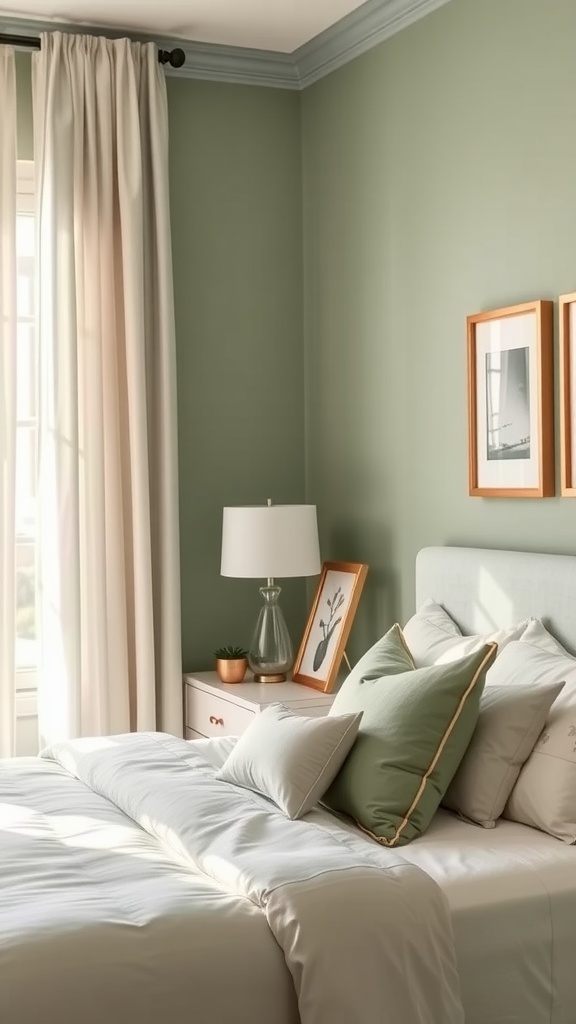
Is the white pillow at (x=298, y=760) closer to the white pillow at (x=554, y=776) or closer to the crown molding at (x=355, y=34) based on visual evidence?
the white pillow at (x=554, y=776)

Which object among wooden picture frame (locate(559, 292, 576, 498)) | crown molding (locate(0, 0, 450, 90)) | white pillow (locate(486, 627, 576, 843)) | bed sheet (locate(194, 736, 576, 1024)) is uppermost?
crown molding (locate(0, 0, 450, 90))

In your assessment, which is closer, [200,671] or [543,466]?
[543,466]

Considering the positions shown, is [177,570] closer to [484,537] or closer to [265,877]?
[484,537]

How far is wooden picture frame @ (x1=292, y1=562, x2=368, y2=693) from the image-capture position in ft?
13.5

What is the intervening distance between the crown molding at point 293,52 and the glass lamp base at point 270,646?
1900 mm

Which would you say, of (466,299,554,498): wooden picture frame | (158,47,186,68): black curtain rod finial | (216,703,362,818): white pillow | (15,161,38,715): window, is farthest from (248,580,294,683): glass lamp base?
(158,47,186,68): black curtain rod finial

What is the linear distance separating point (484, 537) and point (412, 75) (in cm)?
155

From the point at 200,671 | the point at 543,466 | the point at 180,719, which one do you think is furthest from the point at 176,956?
the point at 200,671

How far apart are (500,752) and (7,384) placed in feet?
7.35

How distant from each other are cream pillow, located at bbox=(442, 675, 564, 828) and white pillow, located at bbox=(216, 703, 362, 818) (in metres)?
0.27

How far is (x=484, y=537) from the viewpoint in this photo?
3.62 metres

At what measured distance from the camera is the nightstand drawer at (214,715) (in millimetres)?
3938

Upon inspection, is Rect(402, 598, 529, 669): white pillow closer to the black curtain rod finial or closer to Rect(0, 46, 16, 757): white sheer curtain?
Rect(0, 46, 16, 757): white sheer curtain

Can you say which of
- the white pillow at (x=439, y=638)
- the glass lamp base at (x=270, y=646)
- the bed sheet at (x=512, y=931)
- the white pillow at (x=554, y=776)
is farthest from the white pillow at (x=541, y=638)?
the glass lamp base at (x=270, y=646)
